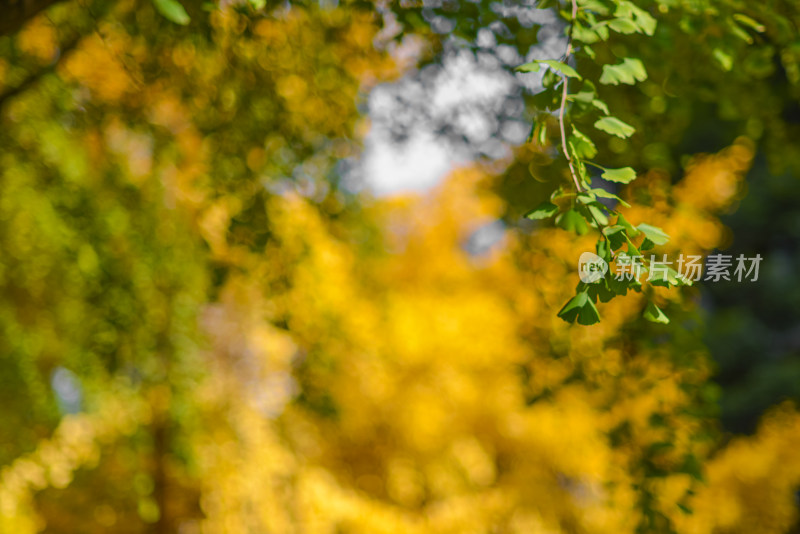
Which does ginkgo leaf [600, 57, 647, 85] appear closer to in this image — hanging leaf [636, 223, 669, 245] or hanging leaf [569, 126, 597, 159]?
hanging leaf [569, 126, 597, 159]

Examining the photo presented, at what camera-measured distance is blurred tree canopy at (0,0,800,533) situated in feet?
6.00

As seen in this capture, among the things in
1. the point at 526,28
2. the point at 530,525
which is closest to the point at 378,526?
the point at 530,525

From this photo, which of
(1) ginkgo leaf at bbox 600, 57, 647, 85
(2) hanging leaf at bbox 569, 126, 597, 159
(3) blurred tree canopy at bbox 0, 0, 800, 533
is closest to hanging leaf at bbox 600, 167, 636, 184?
(2) hanging leaf at bbox 569, 126, 597, 159

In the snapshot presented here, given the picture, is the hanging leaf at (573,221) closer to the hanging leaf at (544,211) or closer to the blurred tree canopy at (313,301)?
the hanging leaf at (544,211)

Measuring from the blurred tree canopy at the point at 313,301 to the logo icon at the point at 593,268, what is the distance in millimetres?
459

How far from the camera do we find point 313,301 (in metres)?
2.89

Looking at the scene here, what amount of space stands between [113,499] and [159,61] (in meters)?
3.55

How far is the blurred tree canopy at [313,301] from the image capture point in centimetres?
183

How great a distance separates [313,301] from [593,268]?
2.17m

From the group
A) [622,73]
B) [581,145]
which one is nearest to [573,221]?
[581,145]

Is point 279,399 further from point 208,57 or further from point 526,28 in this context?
point 526,28

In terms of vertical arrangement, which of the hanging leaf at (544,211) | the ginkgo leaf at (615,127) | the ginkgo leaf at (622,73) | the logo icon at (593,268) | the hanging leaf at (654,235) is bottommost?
the logo icon at (593,268)

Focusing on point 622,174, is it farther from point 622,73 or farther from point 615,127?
point 622,73

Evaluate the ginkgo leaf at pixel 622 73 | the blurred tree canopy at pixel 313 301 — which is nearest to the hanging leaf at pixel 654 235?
the ginkgo leaf at pixel 622 73
